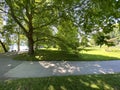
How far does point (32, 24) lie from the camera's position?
14406 mm

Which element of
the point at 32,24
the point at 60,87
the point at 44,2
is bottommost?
the point at 60,87

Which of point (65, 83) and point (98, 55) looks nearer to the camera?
point (65, 83)

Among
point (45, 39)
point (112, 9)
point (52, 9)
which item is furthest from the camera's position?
point (45, 39)

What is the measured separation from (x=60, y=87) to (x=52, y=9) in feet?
21.9

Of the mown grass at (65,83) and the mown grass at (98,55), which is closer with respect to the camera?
the mown grass at (65,83)

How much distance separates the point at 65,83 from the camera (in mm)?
6875

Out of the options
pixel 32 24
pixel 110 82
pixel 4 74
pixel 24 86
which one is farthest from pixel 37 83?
pixel 32 24

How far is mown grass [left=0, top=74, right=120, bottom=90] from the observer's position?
651 cm

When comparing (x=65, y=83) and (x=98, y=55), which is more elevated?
(x=98, y=55)

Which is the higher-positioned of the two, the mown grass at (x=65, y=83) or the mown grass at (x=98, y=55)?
the mown grass at (x=98, y=55)

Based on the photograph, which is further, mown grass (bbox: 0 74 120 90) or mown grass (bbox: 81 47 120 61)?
mown grass (bbox: 81 47 120 61)

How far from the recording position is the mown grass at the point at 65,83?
6507mm

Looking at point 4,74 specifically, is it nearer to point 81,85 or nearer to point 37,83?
point 37,83

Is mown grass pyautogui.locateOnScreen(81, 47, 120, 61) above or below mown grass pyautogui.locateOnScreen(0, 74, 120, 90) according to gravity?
above
